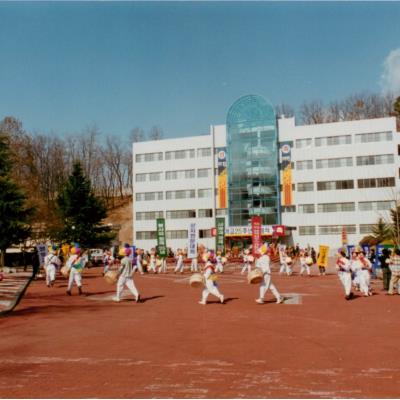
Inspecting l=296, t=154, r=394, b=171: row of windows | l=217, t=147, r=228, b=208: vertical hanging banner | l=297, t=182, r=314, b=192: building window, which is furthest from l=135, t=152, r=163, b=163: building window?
l=297, t=182, r=314, b=192: building window

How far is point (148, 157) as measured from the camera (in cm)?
6762

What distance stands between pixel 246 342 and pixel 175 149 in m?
57.6

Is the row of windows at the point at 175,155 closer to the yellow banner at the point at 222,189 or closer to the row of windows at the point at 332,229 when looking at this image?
the yellow banner at the point at 222,189

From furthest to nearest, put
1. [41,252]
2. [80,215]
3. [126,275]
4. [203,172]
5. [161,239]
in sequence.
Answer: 1. [203,172]
2. [80,215]
3. [161,239]
4. [41,252]
5. [126,275]

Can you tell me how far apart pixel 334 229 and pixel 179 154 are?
2312 cm

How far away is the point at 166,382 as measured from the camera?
6391mm

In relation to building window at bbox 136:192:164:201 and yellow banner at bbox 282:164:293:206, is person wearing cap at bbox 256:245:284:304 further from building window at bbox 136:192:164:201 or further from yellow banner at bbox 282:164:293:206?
building window at bbox 136:192:164:201

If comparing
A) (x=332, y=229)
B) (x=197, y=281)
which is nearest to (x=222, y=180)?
(x=332, y=229)

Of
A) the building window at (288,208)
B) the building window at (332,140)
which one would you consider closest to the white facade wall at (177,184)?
the building window at (288,208)

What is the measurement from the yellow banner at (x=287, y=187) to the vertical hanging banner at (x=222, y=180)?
7615mm

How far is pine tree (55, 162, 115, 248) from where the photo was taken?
4919 centimetres

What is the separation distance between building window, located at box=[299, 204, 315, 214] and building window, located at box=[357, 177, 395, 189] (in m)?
6.08

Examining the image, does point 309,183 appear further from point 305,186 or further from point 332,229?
point 332,229

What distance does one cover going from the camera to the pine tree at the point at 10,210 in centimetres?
3481
